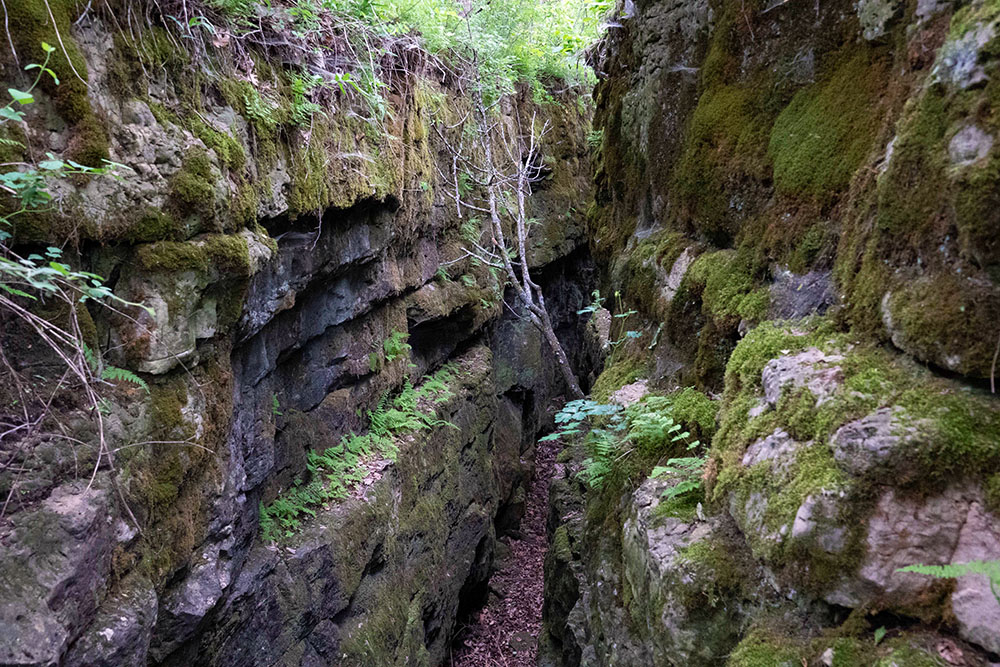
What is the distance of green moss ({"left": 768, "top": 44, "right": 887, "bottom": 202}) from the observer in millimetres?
3023

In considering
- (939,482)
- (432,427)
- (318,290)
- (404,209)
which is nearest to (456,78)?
(404,209)

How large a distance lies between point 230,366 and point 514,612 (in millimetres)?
6630

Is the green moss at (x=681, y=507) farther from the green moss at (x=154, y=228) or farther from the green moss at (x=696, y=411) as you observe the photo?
the green moss at (x=154, y=228)

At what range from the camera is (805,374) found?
8.73ft

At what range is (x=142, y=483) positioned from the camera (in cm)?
349

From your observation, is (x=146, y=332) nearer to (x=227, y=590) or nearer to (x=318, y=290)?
(x=227, y=590)

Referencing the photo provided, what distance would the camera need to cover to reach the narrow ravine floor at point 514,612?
309 inches

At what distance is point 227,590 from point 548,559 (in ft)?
10.8

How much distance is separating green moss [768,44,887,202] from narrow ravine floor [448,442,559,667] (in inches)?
253

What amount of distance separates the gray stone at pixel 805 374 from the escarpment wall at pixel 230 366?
3481 mm

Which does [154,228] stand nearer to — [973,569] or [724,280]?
[724,280]

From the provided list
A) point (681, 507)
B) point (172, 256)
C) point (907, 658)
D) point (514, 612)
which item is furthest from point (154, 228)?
point (514, 612)

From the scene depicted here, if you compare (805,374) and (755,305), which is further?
(755,305)

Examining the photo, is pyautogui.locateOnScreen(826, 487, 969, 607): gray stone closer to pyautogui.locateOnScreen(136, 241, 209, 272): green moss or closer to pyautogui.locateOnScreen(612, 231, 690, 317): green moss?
pyautogui.locateOnScreen(612, 231, 690, 317): green moss
